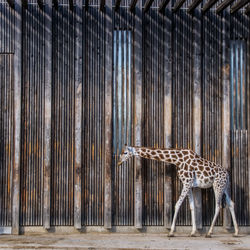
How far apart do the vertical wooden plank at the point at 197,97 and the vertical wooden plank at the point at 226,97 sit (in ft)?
1.83

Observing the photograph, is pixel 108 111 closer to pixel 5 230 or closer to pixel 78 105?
pixel 78 105

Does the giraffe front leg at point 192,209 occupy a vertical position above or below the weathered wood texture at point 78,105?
below

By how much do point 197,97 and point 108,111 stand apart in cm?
202

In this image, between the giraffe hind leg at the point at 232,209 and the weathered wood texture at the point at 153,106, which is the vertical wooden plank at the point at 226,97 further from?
the weathered wood texture at the point at 153,106

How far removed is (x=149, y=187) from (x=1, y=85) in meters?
3.98

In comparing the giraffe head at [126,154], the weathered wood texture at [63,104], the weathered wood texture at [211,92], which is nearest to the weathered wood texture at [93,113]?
the weathered wood texture at [63,104]

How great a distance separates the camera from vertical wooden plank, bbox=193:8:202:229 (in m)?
10.4

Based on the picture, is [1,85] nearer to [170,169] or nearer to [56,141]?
[56,141]

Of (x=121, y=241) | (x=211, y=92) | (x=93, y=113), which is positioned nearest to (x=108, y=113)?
(x=93, y=113)

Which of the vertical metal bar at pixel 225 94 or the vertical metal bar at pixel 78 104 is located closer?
the vertical metal bar at pixel 78 104

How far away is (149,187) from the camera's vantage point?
1044cm

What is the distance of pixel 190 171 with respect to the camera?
9.94 m

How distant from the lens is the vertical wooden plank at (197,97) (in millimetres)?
10406

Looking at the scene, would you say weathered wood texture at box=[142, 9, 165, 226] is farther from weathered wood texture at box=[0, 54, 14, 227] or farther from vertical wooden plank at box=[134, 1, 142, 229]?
weathered wood texture at box=[0, 54, 14, 227]
